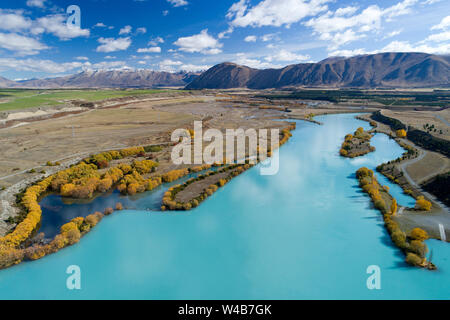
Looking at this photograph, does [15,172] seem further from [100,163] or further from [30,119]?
[30,119]

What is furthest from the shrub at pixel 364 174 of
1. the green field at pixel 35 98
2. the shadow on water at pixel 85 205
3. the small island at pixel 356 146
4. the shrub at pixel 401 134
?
the green field at pixel 35 98

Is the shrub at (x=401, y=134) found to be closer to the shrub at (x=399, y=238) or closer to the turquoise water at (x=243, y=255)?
the turquoise water at (x=243, y=255)

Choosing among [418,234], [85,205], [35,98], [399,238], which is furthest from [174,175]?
[35,98]

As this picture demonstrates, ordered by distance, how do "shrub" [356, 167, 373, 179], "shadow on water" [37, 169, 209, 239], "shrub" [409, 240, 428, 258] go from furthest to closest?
"shrub" [356, 167, 373, 179] → "shadow on water" [37, 169, 209, 239] → "shrub" [409, 240, 428, 258]

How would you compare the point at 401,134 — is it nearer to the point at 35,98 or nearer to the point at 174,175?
the point at 174,175

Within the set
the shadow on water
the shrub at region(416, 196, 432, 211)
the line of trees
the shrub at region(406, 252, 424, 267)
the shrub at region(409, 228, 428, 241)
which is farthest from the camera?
the shadow on water

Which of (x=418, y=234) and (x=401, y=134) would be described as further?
(x=401, y=134)

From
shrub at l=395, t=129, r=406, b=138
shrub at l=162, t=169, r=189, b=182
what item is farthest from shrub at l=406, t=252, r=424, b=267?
shrub at l=395, t=129, r=406, b=138

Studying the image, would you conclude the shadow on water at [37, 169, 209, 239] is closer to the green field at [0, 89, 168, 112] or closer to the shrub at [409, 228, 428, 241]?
the shrub at [409, 228, 428, 241]
